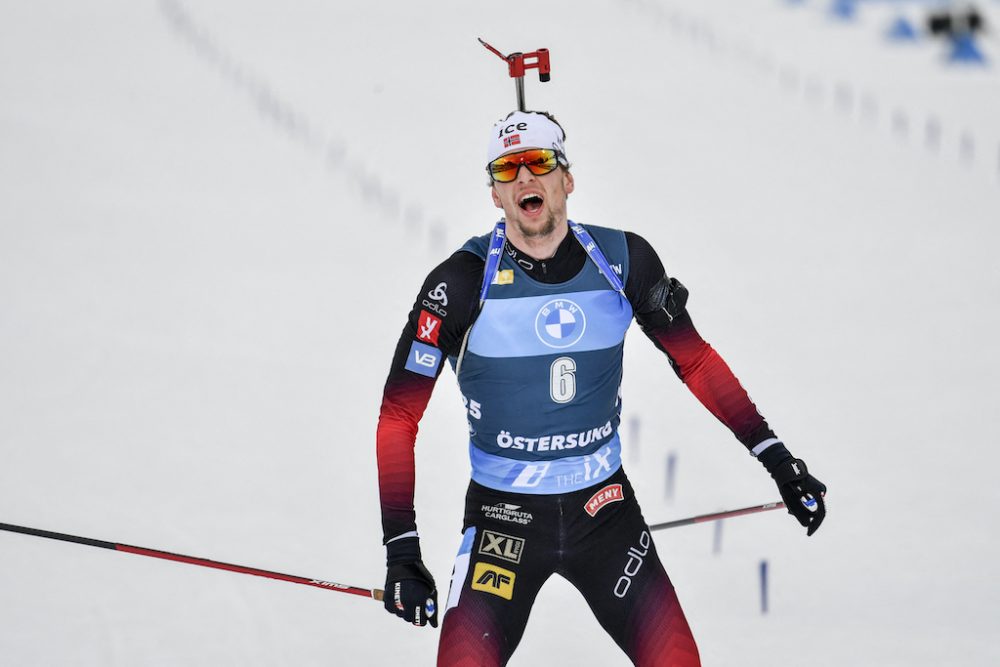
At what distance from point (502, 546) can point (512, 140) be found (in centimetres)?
157

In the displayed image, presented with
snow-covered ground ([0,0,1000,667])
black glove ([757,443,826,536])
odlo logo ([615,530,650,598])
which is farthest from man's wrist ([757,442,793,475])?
snow-covered ground ([0,0,1000,667])

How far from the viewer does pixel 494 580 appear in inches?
180

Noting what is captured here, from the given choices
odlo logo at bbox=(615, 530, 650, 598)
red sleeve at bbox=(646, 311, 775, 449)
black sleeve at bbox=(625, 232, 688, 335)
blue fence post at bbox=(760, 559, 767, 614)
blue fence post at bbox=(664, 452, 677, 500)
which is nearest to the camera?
odlo logo at bbox=(615, 530, 650, 598)

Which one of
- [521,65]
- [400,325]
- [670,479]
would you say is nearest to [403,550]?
[521,65]

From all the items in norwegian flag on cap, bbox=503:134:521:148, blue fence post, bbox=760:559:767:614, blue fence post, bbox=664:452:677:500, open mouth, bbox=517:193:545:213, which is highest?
norwegian flag on cap, bbox=503:134:521:148

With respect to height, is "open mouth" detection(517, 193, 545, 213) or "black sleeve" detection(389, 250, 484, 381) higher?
"open mouth" detection(517, 193, 545, 213)

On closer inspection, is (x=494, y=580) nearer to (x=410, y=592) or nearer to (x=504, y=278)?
(x=410, y=592)

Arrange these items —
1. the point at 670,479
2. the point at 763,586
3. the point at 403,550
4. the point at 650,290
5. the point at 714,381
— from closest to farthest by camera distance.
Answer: the point at 403,550, the point at 650,290, the point at 714,381, the point at 763,586, the point at 670,479

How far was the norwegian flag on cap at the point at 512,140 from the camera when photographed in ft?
15.3

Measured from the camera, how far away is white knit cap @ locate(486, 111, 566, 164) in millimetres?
4664

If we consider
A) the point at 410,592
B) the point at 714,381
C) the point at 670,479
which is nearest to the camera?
the point at 410,592

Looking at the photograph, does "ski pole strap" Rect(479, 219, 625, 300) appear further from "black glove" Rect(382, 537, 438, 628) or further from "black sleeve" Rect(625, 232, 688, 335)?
"black glove" Rect(382, 537, 438, 628)

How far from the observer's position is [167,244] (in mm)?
17359

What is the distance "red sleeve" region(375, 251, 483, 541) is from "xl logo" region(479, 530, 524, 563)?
336 mm
